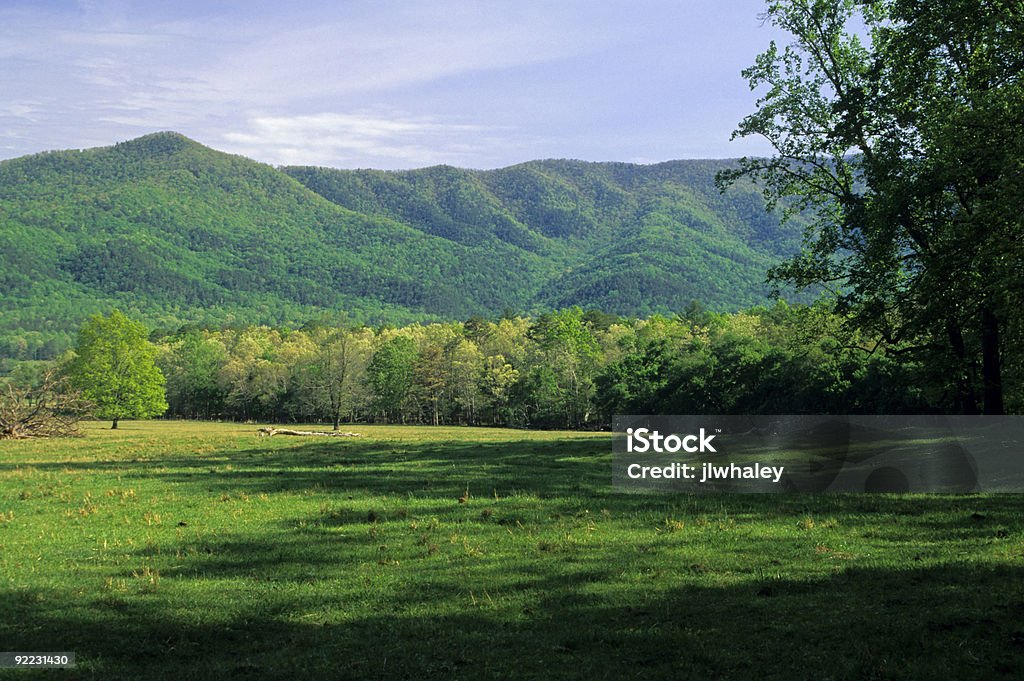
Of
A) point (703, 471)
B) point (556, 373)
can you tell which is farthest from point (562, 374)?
point (703, 471)

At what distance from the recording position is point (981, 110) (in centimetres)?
1931

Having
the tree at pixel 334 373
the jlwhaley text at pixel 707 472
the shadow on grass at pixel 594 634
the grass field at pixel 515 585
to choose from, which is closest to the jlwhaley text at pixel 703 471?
the jlwhaley text at pixel 707 472

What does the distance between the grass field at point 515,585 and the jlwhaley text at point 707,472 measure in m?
3.95

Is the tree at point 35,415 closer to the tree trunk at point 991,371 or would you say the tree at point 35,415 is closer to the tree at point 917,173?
the tree at point 917,173

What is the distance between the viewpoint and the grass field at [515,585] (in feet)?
28.2

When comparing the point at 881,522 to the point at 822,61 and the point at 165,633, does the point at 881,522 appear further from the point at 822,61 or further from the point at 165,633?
the point at 822,61

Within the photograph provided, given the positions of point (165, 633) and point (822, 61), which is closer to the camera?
point (165, 633)

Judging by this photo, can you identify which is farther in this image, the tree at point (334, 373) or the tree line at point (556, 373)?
the tree at point (334, 373)

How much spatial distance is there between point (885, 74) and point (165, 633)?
31055mm

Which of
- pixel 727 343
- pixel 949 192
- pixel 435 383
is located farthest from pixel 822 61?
pixel 435 383

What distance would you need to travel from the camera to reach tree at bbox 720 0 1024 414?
19.6 m

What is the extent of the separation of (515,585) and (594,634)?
2.81m

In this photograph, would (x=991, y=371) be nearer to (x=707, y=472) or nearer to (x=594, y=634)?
(x=707, y=472)

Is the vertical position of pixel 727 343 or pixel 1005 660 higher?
pixel 727 343
